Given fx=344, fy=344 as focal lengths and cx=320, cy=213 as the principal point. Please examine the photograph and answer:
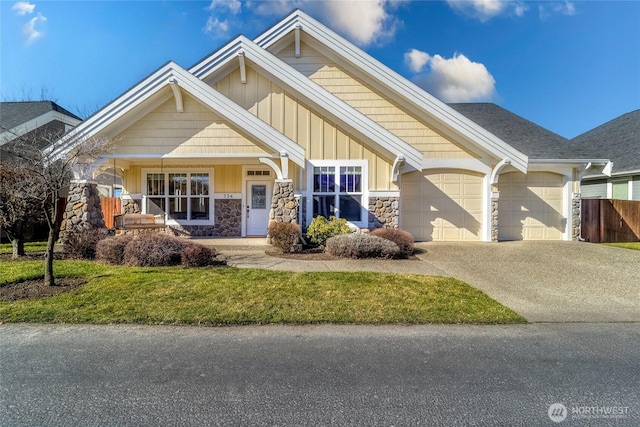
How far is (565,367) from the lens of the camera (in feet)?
12.0

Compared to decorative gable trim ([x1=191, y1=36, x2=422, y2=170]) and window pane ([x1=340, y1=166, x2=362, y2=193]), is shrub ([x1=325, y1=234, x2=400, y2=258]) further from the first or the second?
decorative gable trim ([x1=191, y1=36, x2=422, y2=170])

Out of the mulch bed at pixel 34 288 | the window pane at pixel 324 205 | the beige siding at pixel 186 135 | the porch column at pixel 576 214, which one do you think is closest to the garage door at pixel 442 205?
the window pane at pixel 324 205

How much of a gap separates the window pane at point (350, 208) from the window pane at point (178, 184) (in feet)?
20.4

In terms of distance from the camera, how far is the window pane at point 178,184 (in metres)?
13.4

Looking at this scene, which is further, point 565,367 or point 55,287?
point 55,287

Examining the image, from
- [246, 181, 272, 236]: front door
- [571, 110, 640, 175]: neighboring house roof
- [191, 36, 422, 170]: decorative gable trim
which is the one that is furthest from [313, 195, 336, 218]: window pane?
[571, 110, 640, 175]: neighboring house roof

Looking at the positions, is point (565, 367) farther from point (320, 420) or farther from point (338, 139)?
point (338, 139)

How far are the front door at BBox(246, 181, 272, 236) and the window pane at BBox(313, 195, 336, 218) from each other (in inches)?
86.4

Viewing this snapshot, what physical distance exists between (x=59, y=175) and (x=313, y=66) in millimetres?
9994

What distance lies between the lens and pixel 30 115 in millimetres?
15922

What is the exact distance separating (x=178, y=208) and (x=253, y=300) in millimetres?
9230

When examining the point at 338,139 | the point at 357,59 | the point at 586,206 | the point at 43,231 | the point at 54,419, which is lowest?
the point at 54,419

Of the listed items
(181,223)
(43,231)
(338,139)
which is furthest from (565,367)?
(43,231)

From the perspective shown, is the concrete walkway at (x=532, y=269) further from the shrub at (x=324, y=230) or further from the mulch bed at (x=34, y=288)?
the mulch bed at (x=34, y=288)
